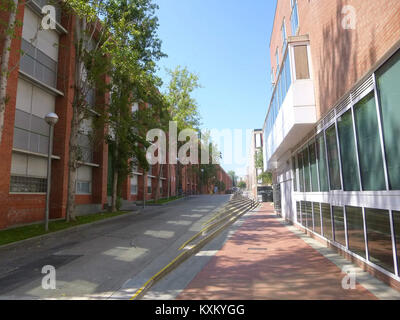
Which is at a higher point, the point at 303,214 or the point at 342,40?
the point at 342,40

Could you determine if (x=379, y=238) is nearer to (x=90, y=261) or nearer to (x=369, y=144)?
(x=369, y=144)

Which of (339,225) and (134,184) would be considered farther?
(134,184)

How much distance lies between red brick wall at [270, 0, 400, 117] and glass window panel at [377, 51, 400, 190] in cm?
29

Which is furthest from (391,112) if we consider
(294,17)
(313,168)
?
(294,17)

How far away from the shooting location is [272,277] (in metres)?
6.02

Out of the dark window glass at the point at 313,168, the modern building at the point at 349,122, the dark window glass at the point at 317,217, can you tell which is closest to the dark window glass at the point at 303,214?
the modern building at the point at 349,122

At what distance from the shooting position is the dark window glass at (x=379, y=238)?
523cm

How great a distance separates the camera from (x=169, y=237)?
34.3ft

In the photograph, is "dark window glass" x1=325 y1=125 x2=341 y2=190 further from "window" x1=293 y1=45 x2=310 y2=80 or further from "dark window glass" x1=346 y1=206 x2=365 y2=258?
"window" x1=293 y1=45 x2=310 y2=80

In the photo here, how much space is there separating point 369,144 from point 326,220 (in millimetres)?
4220

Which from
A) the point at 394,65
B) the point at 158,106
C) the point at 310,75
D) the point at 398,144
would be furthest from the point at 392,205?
the point at 158,106

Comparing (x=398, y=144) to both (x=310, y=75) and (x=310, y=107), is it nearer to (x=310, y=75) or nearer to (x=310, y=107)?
(x=310, y=107)

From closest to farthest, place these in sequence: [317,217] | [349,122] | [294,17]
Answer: [349,122]
[317,217]
[294,17]

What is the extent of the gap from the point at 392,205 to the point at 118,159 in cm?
1755
